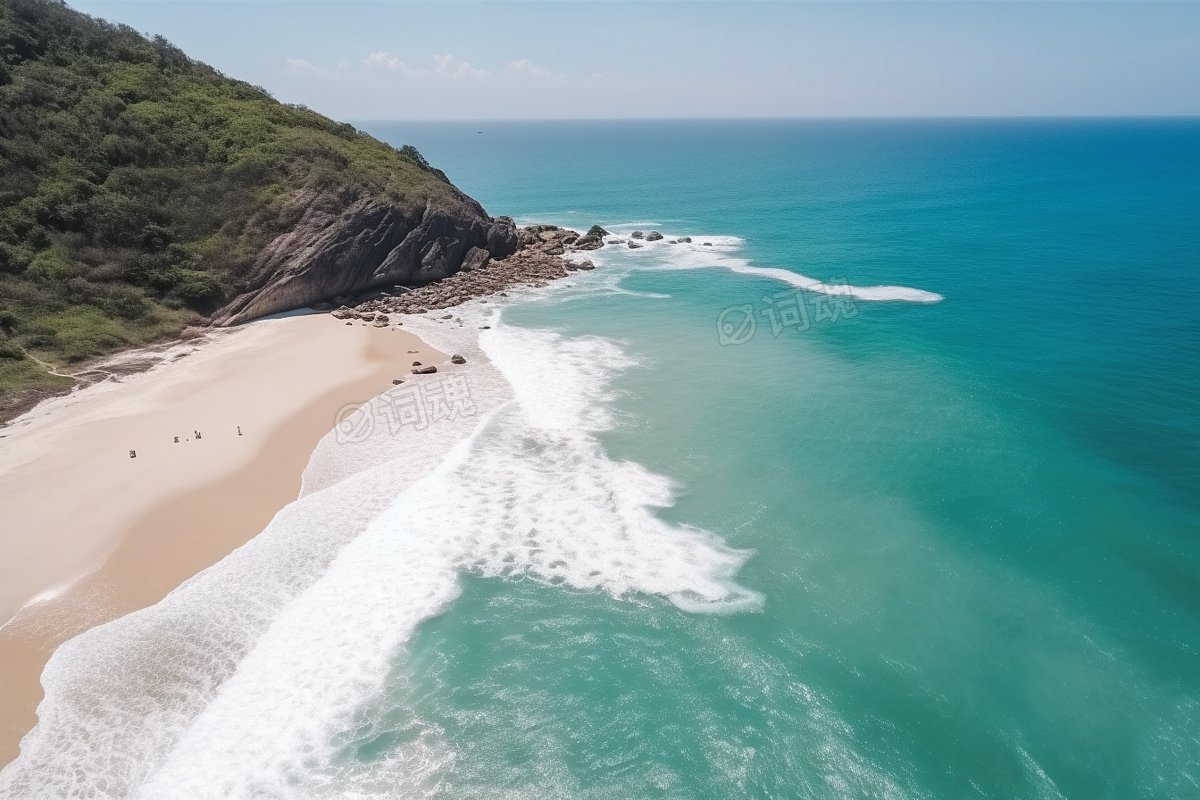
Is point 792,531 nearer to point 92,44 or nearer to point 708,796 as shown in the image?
point 708,796

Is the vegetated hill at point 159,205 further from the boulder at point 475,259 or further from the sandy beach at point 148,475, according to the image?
the sandy beach at point 148,475

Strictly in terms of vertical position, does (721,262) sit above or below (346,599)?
above

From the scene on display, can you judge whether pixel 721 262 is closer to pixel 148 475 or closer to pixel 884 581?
pixel 884 581

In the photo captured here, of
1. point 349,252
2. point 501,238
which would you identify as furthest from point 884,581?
point 501,238

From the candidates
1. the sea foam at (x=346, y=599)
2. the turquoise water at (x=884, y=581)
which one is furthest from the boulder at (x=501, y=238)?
the sea foam at (x=346, y=599)

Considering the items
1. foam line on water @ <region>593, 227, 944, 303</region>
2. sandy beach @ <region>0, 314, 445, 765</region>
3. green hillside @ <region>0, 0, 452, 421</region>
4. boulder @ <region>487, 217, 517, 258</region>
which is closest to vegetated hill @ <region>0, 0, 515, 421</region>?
green hillside @ <region>0, 0, 452, 421</region>

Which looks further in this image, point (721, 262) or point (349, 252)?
point (721, 262)

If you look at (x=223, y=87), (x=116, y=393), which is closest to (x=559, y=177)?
(x=223, y=87)
